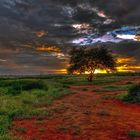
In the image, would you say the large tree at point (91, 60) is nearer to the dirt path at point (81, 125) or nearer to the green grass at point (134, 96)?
the green grass at point (134, 96)

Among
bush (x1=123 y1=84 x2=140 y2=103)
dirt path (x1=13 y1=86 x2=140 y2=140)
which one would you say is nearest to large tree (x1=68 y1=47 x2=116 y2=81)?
bush (x1=123 y1=84 x2=140 y2=103)

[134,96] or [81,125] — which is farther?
[134,96]

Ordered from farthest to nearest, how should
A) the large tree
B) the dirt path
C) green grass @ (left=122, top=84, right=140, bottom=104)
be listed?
the large tree, green grass @ (left=122, top=84, right=140, bottom=104), the dirt path

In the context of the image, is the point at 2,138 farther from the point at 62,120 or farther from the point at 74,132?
the point at 62,120

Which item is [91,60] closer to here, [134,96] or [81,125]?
[134,96]

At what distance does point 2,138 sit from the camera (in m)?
13.1

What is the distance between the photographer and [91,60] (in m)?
79.6

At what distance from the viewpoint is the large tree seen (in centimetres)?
7938

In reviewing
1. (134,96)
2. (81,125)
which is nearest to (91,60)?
(134,96)

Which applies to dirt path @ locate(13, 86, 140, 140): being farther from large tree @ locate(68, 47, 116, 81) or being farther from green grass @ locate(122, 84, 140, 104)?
large tree @ locate(68, 47, 116, 81)

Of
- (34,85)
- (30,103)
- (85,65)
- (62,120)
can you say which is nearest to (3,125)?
(62,120)

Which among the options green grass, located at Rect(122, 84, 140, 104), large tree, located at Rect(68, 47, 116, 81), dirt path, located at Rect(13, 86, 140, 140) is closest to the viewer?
dirt path, located at Rect(13, 86, 140, 140)

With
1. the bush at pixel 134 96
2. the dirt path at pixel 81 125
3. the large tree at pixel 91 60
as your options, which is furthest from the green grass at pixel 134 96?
the large tree at pixel 91 60

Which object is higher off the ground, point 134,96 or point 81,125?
point 134,96
